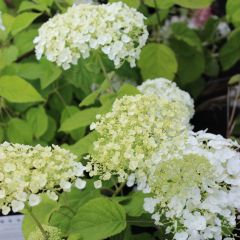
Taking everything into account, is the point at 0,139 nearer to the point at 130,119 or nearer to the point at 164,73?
the point at 164,73

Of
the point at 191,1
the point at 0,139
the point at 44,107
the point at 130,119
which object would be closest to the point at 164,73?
the point at 191,1

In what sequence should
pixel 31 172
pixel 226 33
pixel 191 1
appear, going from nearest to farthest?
1. pixel 31 172
2. pixel 191 1
3. pixel 226 33

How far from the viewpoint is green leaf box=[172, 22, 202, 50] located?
5.66ft

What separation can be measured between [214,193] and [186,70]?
0.94m

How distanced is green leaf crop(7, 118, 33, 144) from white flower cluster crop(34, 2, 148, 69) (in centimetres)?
30

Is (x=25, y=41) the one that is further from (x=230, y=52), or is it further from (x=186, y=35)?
(x=230, y=52)

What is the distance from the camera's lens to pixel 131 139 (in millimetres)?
806

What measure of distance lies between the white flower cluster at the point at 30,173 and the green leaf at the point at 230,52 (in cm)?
103

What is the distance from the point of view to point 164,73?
1543 millimetres

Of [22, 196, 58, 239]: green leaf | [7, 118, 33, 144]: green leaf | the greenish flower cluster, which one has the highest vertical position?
the greenish flower cluster

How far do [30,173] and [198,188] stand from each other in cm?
22

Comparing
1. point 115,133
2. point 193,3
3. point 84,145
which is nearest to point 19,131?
point 84,145

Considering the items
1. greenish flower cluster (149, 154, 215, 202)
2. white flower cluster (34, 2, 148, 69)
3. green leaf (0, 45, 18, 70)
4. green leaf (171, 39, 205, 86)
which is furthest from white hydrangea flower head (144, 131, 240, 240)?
green leaf (171, 39, 205, 86)

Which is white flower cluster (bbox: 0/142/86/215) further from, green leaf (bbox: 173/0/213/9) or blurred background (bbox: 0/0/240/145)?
green leaf (bbox: 173/0/213/9)
